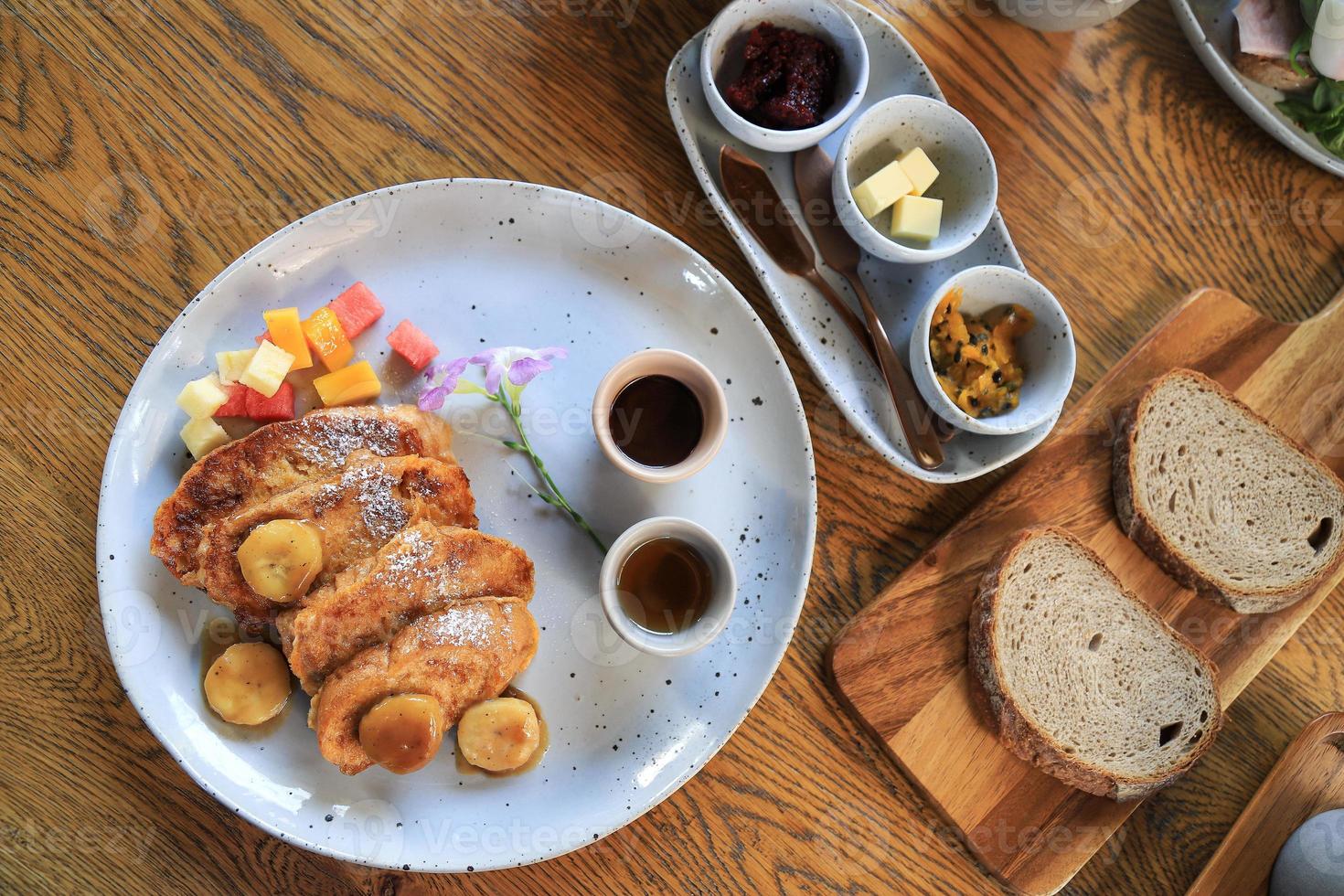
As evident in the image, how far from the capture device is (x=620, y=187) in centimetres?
262

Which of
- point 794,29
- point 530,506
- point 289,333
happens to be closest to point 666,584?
point 530,506

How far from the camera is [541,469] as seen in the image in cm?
237

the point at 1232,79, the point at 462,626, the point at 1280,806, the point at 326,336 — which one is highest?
the point at 1232,79

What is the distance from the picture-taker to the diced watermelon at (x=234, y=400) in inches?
90.0

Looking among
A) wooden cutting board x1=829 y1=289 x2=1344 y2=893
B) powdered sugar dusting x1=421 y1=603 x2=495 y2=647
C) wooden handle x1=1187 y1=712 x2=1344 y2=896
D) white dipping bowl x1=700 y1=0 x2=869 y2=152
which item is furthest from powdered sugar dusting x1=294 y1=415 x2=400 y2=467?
wooden handle x1=1187 y1=712 x2=1344 y2=896

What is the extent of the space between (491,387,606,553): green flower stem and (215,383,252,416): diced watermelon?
2.06ft

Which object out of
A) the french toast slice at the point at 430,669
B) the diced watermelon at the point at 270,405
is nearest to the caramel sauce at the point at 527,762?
the french toast slice at the point at 430,669

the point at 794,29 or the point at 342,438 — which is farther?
the point at 794,29

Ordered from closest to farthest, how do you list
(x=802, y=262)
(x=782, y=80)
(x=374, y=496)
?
(x=374, y=496), (x=782, y=80), (x=802, y=262)

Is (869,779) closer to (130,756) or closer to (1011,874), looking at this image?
(1011,874)

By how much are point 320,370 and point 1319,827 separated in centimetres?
302

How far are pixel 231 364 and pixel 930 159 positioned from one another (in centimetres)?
199

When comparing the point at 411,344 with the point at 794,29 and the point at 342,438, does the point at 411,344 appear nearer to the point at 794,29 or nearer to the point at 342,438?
the point at 342,438

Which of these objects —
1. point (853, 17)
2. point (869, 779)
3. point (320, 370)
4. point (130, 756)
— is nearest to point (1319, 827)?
point (869, 779)
